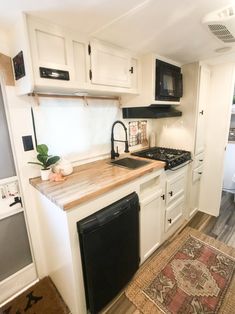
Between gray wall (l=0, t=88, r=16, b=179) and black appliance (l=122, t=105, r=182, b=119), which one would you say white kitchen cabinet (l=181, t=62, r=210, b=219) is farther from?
gray wall (l=0, t=88, r=16, b=179)

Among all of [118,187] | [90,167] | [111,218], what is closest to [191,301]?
[111,218]

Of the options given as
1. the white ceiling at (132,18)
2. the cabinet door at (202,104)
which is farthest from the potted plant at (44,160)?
the cabinet door at (202,104)

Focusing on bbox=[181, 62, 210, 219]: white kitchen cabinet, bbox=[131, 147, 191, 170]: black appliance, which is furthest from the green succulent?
bbox=[181, 62, 210, 219]: white kitchen cabinet

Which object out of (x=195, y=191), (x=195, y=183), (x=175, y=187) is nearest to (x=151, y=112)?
(x=175, y=187)

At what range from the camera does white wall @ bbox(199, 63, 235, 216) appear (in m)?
2.25

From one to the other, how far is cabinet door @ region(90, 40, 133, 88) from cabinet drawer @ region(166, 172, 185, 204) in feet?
3.83

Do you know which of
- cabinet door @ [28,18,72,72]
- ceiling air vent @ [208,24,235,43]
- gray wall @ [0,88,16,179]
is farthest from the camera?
gray wall @ [0,88,16,179]

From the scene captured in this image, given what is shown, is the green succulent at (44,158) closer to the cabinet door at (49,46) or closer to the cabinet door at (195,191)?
the cabinet door at (49,46)

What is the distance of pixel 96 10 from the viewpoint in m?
1.08

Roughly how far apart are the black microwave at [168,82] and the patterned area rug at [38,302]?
2149 mm

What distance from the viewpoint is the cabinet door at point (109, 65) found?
146 centimetres

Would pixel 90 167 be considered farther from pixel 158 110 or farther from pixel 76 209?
pixel 158 110

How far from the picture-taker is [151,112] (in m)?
1.99

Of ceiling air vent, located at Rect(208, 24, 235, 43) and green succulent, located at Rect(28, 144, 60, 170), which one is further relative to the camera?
green succulent, located at Rect(28, 144, 60, 170)
